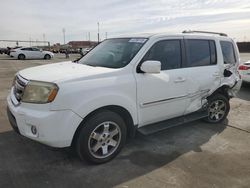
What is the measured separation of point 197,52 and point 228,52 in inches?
41.8

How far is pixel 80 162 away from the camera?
11.9ft

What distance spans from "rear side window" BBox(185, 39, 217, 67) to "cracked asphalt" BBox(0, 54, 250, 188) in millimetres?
1327

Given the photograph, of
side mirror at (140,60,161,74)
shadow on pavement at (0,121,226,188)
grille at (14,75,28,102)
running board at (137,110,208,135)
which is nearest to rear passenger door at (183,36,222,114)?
running board at (137,110,208,135)

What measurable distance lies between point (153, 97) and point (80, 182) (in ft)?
5.25

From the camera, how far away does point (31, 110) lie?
3.15 meters

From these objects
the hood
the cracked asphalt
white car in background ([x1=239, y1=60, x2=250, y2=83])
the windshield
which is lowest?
the cracked asphalt

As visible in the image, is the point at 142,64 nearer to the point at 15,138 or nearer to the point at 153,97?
the point at 153,97

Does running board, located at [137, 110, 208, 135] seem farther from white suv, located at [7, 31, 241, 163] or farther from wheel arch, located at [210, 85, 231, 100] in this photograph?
wheel arch, located at [210, 85, 231, 100]

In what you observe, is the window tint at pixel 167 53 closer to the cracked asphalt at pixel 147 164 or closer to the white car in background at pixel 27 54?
the cracked asphalt at pixel 147 164

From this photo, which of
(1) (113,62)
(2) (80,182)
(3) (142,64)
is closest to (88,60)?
(1) (113,62)

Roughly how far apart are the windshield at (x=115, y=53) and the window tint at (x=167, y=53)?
8.4 inches

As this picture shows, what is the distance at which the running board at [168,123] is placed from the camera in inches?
158

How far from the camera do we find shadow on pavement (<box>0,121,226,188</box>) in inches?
125

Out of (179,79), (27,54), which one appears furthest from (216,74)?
(27,54)
